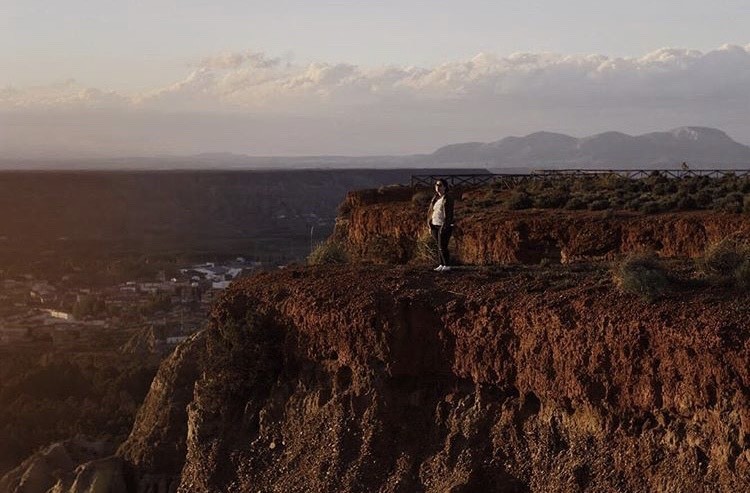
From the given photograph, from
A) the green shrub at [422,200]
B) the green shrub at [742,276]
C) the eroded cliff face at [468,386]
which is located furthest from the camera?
the green shrub at [422,200]

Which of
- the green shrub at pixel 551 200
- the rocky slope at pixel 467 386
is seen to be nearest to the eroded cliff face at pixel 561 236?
the green shrub at pixel 551 200

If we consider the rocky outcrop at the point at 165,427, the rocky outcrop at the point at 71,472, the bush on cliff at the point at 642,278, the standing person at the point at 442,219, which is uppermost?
the standing person at the point at 442,219

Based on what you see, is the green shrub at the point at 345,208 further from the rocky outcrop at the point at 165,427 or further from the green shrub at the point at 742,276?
the green shrub at the point at 742,276

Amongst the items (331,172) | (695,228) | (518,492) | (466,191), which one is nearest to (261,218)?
(331,172)

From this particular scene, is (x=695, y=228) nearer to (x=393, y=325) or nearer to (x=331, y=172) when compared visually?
(x=393, y=325)

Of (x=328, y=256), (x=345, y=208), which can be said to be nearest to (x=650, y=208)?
(x=328, y=256)

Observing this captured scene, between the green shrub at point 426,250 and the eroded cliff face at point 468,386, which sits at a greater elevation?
the green shrub at point 426,250
